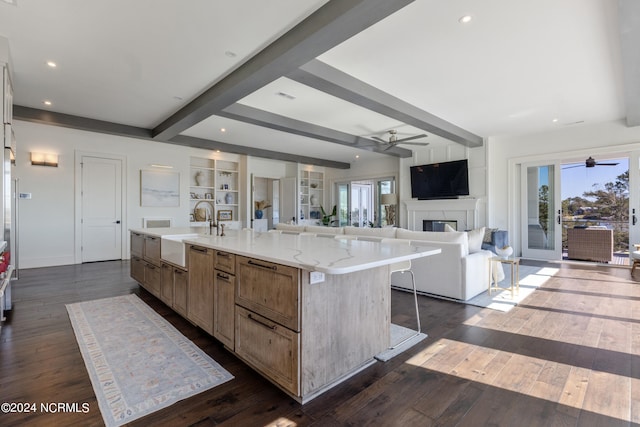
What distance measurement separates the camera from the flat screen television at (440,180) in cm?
737

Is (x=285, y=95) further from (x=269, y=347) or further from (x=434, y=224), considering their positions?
(x=434, y=224)

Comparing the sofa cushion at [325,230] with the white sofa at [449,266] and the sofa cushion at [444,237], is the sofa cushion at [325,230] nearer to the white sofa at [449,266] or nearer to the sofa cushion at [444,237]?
the white sofa at [449,266]

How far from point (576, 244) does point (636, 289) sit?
3.00 metres

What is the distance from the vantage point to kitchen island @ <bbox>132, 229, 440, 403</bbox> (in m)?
1.70

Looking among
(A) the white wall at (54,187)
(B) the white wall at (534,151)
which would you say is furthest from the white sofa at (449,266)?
(A) the white wall at (54,187)

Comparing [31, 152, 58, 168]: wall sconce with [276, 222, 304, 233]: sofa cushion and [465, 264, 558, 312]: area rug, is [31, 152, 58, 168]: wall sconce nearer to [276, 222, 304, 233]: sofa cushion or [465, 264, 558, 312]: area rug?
[276, 222, 304, 233]: sofa cushion

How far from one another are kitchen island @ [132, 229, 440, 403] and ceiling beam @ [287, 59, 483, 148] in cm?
220

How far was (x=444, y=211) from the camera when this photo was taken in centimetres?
791

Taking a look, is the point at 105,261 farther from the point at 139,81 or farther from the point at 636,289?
the point at 636,289

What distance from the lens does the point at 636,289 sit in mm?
4156

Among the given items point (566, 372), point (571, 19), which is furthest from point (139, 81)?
point (566, 372)

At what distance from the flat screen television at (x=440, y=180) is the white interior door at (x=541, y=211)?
4.12ft

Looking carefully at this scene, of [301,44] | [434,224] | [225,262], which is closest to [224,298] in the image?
[225,262]

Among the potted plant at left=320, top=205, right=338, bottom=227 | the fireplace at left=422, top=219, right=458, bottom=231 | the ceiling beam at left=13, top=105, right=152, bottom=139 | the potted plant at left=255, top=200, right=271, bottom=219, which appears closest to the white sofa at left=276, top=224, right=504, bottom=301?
the fireplace at left=422, top=219, right=458, bottom=231
